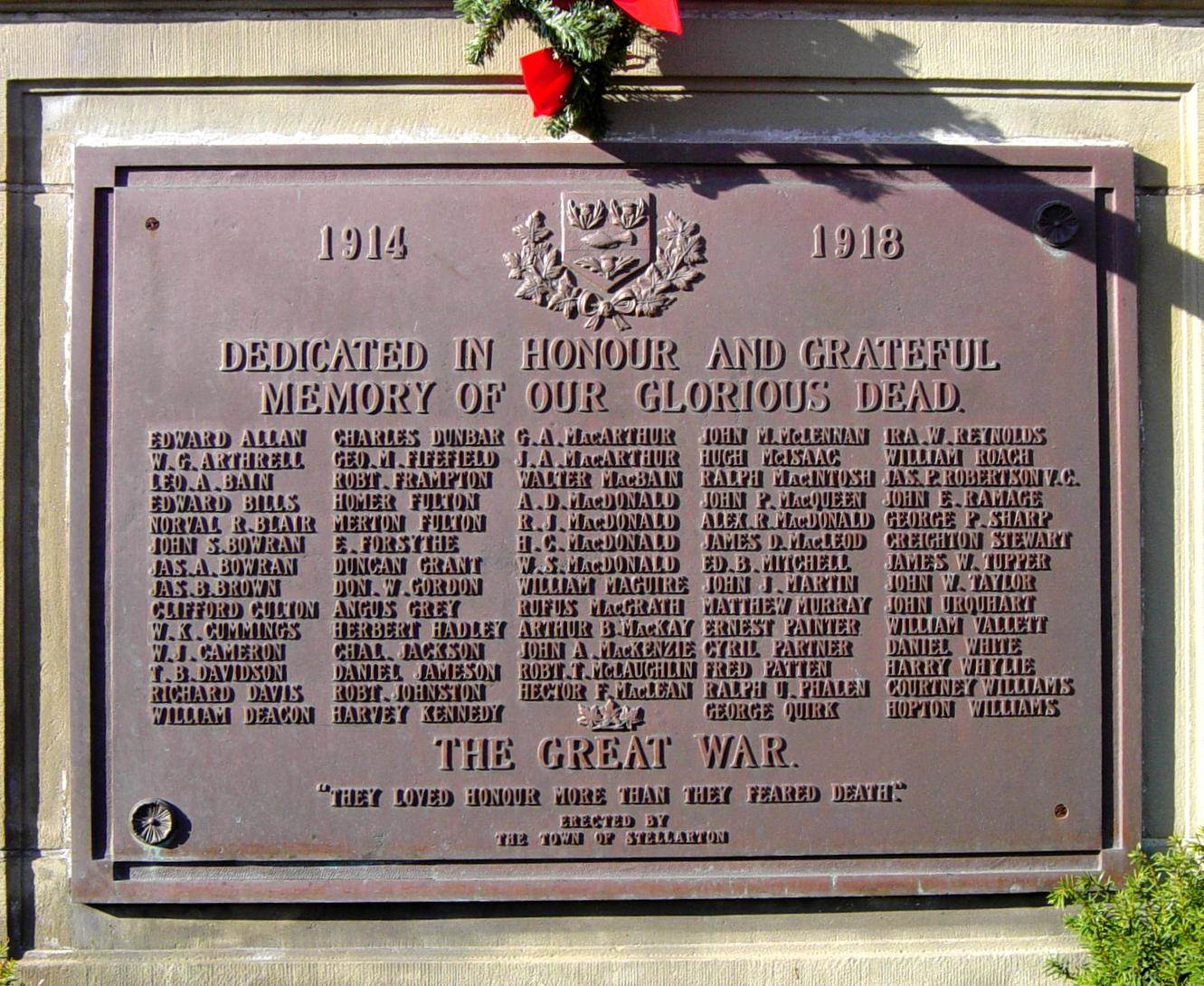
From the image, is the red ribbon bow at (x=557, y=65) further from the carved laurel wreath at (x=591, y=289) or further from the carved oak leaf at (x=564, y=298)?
the carved oak leaf at (x=564, y=298)

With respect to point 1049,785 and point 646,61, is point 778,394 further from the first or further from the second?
point 1049,785

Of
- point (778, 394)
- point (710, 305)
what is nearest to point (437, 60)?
point (710, 305)

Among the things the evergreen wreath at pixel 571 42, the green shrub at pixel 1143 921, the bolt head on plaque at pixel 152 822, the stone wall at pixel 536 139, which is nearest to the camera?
the green shrub at pixel 1143 921

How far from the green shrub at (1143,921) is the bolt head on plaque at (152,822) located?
2935 mm

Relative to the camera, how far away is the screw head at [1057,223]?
11.7ft

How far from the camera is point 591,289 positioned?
3.56m

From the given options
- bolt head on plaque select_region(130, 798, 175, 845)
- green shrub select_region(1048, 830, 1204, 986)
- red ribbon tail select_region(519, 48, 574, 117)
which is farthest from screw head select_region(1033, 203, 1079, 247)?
bolt head on plaque select_region(130, 798, 175, 845)

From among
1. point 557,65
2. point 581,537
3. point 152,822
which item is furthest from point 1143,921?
point 557,65

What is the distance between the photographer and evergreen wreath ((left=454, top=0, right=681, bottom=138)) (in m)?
3.26

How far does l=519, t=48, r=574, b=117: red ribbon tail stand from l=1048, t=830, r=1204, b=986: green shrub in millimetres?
3097

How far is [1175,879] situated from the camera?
3322 mm

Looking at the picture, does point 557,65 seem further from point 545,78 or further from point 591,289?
point 591,289

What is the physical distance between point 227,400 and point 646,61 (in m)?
1.87

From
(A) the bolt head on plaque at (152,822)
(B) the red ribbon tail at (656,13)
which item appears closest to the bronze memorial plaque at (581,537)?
(A) the bolt head on plaque at (152,822)
